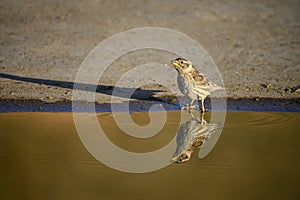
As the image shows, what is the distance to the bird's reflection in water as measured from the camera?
7.52 m

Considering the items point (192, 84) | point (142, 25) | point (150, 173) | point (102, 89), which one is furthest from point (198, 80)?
point (142, 25)

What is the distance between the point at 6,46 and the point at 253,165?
7.45m

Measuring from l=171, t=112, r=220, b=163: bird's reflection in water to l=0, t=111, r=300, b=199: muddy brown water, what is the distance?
13cm

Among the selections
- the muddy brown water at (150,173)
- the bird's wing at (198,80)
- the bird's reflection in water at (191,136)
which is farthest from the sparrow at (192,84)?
the muddy brown water at (150,173)

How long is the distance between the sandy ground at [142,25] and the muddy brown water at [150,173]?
188cm

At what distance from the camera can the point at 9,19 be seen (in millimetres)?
14766

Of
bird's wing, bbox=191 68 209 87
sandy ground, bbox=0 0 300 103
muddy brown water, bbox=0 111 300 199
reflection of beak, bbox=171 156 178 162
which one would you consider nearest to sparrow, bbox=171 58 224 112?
bird's wing, bbox=191 68 209 87

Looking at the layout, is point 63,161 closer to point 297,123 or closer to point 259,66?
point 297,123

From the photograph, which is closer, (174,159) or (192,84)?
(174,159)

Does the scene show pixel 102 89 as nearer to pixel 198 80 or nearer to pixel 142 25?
pixel 198 80

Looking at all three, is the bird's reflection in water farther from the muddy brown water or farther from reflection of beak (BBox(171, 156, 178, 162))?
the muddy brown water

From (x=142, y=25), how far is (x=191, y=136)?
22.2 feet

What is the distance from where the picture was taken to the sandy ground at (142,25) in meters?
10.9

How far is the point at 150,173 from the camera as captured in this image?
6922 mm
